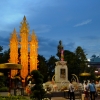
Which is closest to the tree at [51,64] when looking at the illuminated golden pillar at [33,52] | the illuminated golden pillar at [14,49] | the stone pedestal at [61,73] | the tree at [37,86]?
the illuminated golden pillar at [33,52]

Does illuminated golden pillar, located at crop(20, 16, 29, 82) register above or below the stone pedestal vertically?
above

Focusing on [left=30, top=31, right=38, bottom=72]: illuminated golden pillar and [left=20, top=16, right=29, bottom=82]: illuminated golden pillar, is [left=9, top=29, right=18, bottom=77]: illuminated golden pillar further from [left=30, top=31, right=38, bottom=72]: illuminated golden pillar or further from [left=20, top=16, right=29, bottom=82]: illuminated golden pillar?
[left=30, top=31, right=38, bottom=72]: illuminated golden pillar

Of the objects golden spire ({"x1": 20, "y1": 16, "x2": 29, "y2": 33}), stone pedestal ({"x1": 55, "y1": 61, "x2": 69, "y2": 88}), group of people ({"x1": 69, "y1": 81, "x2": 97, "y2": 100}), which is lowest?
group of people ({"x1": 69, "y1": 81, "x2": 97, "y2": 100})

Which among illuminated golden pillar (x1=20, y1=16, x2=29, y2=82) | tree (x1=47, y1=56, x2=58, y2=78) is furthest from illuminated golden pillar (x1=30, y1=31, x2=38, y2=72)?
tree (x1=47, y1=56, x2=58, y2=78)

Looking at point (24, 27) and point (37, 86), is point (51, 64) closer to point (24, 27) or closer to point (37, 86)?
point (24, 27)

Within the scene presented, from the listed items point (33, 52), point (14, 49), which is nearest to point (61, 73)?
point (33, 52)

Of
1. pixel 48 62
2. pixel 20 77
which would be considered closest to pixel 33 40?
pixel 20 77

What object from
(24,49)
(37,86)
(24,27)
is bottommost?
(37,86)

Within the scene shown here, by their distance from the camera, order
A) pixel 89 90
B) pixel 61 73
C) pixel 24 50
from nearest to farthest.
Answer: pixel 89 90 < pixel 61 73 < pixel 24 50

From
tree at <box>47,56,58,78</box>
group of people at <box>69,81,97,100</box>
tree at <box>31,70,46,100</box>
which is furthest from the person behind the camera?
tree at <box>47,56,58,78</box>

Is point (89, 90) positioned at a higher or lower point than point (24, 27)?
lower

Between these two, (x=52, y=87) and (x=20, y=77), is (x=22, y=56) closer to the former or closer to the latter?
(x=20, y=77)

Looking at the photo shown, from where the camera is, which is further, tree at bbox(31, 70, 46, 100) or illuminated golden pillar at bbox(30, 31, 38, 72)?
illuminated golden pillar at bbox(30, 31, 38, 72)

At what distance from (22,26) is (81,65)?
1566 centimetres
